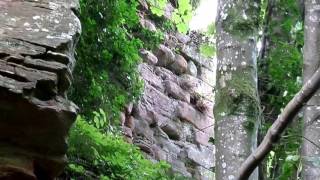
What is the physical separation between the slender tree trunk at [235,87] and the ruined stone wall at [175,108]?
456 cm

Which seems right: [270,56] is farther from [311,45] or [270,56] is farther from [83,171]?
[83,171]

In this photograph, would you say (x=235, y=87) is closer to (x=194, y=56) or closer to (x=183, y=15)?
(x=183, y=15)

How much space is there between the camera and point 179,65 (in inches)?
400

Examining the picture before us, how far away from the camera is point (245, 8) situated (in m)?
3.58

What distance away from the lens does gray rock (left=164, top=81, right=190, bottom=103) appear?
968 centimetres

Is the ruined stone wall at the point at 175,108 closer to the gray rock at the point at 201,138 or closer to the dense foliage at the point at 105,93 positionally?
the gray rock at the point at 201,138

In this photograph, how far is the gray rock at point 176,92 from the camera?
968 centimetres

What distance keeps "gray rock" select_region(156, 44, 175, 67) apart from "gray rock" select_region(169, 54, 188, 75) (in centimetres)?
11

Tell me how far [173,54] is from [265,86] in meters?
5.30

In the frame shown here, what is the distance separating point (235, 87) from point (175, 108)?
21.0 ft

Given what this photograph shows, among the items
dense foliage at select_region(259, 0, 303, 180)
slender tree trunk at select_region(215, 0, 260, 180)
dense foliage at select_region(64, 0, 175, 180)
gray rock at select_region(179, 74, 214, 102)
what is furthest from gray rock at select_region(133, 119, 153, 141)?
slender tree trunk at select_region(215, 0, 260, 180)

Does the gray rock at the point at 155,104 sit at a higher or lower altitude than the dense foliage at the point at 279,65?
lower

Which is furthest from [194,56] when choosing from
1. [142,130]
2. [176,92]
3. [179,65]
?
[142,130]

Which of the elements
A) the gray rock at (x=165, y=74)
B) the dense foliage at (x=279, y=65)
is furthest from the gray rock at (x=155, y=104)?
the dense foliage at (x=279, y=65)
